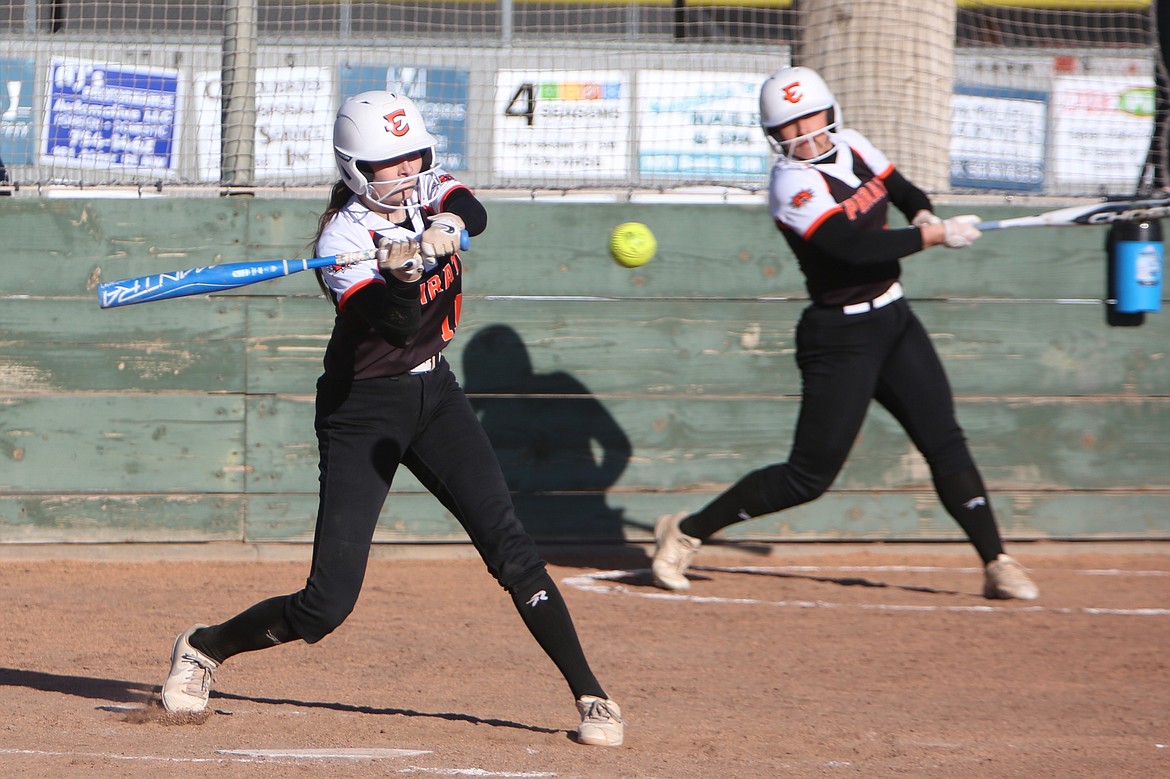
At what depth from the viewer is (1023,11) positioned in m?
7.86

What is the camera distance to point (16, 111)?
6695 millimetres

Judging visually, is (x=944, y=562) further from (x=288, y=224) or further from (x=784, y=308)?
(x=288, y=224)

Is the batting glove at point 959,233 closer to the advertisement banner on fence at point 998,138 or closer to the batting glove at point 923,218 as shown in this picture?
the batting glove at point 923,218

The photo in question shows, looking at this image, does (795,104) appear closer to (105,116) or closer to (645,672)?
(645,672)

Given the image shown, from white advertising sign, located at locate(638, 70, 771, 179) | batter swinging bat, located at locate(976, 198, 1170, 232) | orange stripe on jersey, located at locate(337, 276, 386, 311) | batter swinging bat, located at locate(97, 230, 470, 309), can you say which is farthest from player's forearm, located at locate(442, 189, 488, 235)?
white advertising sign, located at locate(638, 70, 771, 179)

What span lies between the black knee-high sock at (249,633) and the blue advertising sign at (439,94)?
344 centimetres

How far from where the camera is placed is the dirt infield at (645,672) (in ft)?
12.3

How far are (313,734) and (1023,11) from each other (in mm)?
5998

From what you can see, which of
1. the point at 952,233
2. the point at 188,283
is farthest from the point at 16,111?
the point at 952,233

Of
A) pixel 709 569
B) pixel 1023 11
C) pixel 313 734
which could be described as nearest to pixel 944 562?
pixel 709 569

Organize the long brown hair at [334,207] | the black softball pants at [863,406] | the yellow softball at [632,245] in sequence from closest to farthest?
1. the long brown hair at [334,207]
2. the black softball pants at [863,406]
3. the yellow softball at [632,245]

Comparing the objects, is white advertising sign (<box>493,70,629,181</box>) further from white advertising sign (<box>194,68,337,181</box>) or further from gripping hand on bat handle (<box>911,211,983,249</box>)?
gripping hand on bat handle (<box>911,211,983,249</box>)

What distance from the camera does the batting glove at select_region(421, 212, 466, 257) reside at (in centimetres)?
365

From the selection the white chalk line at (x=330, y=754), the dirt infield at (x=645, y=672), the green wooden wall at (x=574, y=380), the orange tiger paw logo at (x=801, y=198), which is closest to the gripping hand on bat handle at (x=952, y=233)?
the orange tiger paw logo at (x=801, y=198)
